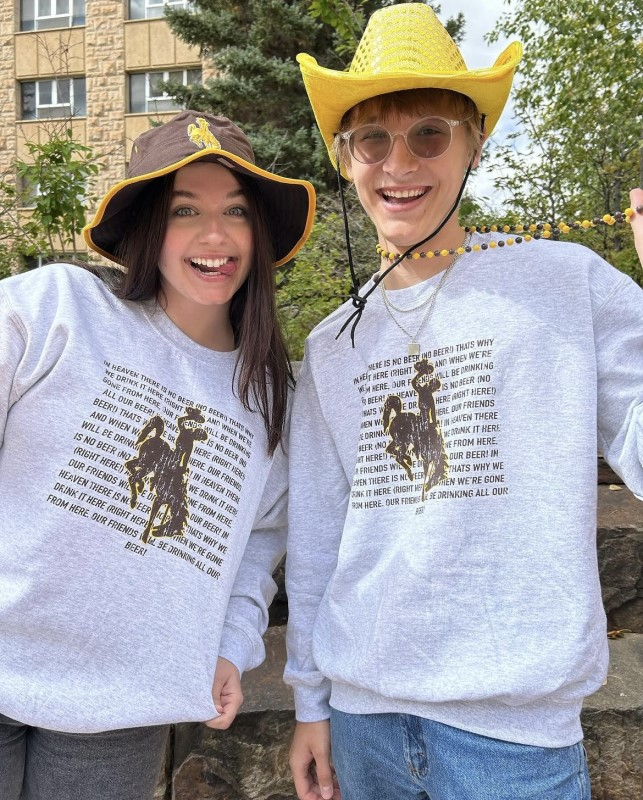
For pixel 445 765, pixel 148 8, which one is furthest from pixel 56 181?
pixel 148 8

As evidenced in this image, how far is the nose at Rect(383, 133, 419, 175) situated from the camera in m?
1.45

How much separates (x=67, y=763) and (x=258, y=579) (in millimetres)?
560

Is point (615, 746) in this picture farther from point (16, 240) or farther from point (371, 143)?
point (16, 240)

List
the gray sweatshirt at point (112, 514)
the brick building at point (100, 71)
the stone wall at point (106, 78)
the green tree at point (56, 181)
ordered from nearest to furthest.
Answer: the gray sweatshirt at point (112, 514)
the green tree at point (56, 181)
the brick building at point (100, 71)
the stone wall at point (106, 78)

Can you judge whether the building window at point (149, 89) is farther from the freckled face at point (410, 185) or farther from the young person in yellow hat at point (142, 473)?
the freckled face at point (410, 185)

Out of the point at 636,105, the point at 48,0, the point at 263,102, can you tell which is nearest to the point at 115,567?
the point at 636,105

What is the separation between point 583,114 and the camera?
7.20 metres

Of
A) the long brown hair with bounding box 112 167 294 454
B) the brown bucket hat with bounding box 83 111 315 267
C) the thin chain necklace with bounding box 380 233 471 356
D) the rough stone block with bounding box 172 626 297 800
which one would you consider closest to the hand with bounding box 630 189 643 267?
the thin chain necklace with bounding box 380 233 471 356

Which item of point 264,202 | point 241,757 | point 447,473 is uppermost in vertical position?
point 264,202

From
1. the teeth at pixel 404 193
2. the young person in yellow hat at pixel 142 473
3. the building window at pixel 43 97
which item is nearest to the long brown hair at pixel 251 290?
the young person in yellow hat at pixel 142 473

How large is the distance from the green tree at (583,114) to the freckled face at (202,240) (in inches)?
236

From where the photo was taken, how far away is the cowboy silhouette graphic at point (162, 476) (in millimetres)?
1471

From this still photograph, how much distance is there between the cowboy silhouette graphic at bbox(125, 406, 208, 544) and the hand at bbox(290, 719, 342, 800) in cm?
55

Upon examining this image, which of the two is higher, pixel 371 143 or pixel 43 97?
pixel 43 97
